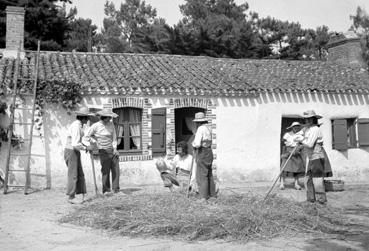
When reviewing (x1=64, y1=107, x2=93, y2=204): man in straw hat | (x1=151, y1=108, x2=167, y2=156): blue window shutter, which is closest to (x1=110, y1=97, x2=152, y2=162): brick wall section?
(x1=151, y1=108, x2=167, y2=156): blue window shutter

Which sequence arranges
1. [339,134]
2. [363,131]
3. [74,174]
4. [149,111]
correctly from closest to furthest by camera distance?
1. [74,174]
2. [149,111]
3. [339,134]
4. [363,131]

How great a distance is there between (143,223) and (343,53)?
1383 centimetres

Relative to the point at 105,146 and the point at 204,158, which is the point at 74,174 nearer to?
the point at 105,146

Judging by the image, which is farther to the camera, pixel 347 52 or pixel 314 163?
pixel 347 52

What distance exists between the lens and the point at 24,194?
10.7 m

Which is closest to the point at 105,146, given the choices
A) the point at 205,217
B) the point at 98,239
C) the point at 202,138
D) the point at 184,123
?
the point at 202,138

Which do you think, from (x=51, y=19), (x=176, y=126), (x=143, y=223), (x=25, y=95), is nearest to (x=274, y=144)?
(x=176, y=126)

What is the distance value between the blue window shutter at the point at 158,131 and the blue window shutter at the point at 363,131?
6.40 m

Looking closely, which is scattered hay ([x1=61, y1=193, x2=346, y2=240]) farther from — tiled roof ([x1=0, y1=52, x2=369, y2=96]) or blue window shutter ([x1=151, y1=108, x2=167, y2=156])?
tiled roof ([x1=0, y1=52, x2=369, y2=96])

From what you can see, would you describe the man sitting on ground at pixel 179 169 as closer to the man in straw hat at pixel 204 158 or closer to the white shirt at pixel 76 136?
the man in straw hat at pixel 204 158

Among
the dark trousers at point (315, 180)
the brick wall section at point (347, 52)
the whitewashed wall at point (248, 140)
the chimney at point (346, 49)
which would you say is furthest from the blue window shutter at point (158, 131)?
the brick wall section at point (347, 52)

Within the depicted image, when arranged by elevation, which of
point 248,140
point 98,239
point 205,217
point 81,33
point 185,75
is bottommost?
point 98,239

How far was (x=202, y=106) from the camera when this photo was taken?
13.2m

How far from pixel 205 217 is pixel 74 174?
347 centimetres
